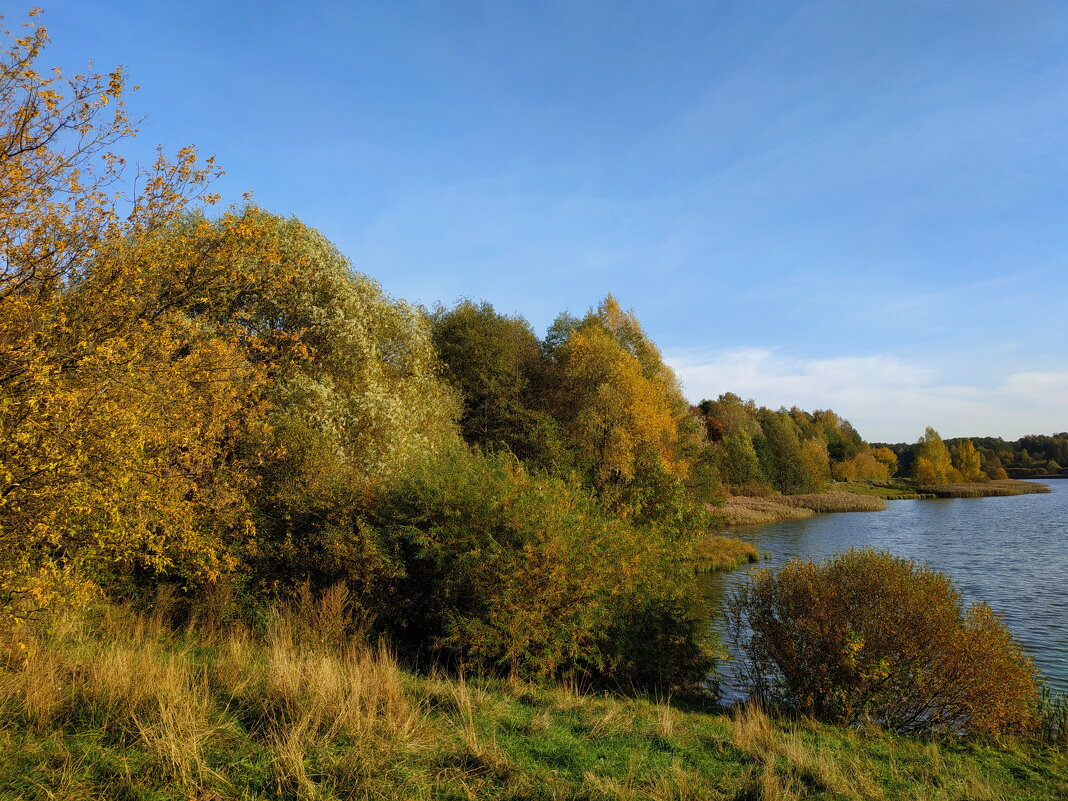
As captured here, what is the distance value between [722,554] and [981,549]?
1315cm

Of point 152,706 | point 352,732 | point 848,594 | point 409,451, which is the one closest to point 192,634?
point 152,706

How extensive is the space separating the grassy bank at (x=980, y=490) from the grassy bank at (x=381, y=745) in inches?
3422

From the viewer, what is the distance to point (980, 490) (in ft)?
269

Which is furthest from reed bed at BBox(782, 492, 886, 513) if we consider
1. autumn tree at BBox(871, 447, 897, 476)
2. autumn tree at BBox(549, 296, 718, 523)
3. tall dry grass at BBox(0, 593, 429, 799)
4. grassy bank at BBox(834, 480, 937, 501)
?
tall dry grass at BBox(0, 593, 429, 799)

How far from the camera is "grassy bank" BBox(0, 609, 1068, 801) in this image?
5141 mm

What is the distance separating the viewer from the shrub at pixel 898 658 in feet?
31.7

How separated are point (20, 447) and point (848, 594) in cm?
1178

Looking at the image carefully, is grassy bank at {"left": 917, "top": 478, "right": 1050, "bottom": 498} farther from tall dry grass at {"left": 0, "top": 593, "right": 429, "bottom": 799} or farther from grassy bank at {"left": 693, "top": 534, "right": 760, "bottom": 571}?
tall dry grass at {"left": 0, "top": 593, "right": 429, "bottom": 799}

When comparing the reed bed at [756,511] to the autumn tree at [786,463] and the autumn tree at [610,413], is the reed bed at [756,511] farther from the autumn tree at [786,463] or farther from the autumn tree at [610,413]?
the autumn tree at [786,463]

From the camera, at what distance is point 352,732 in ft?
19.7

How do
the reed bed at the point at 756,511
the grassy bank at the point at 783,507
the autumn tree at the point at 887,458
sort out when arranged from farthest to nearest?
the autumn tree at the point at 887,458 → the grassy bank at the point at 783,507 → the reed bed at the point at 756,511

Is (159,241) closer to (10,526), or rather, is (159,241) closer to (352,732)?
(10,526)

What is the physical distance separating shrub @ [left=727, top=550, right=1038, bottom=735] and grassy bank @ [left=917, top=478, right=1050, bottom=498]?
85364 mm

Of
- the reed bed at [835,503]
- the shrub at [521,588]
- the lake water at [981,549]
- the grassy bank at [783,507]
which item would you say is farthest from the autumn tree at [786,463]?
the shrub at [521,588]
